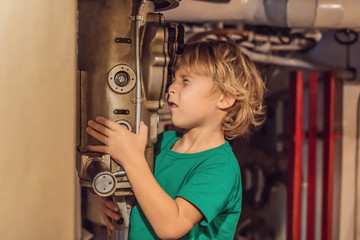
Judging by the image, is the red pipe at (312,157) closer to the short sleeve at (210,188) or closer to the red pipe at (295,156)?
the red pipe at (295,156)

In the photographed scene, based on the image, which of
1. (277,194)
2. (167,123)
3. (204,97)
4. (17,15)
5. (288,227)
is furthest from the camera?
(277,194)

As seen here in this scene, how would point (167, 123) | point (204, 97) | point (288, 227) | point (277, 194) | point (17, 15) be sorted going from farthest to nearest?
point (277, 194)
point (288, 227)
point (167, 123)
point (204, 97)
point (17, 15)

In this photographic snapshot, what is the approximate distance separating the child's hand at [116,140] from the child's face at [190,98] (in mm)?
122

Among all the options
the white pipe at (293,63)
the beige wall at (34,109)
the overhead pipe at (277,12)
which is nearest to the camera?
the beige wall at (34,109)

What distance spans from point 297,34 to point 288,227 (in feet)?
2.82

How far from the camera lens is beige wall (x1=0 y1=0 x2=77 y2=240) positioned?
0.52m

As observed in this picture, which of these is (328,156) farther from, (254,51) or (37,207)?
(37,207)

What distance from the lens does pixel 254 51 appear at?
2.03m

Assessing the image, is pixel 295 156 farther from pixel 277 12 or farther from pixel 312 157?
pixel 277 12

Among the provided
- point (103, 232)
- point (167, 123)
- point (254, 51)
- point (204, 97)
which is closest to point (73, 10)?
point (204, 97)

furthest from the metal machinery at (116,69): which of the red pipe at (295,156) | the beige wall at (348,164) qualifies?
the beige wall at (348,164)

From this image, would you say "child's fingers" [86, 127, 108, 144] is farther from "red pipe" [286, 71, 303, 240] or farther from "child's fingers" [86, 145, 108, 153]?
"red pipe" [286, 71, 303, 240]

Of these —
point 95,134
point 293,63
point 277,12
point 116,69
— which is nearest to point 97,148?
point 95,134

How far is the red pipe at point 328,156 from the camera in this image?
6.55ft
